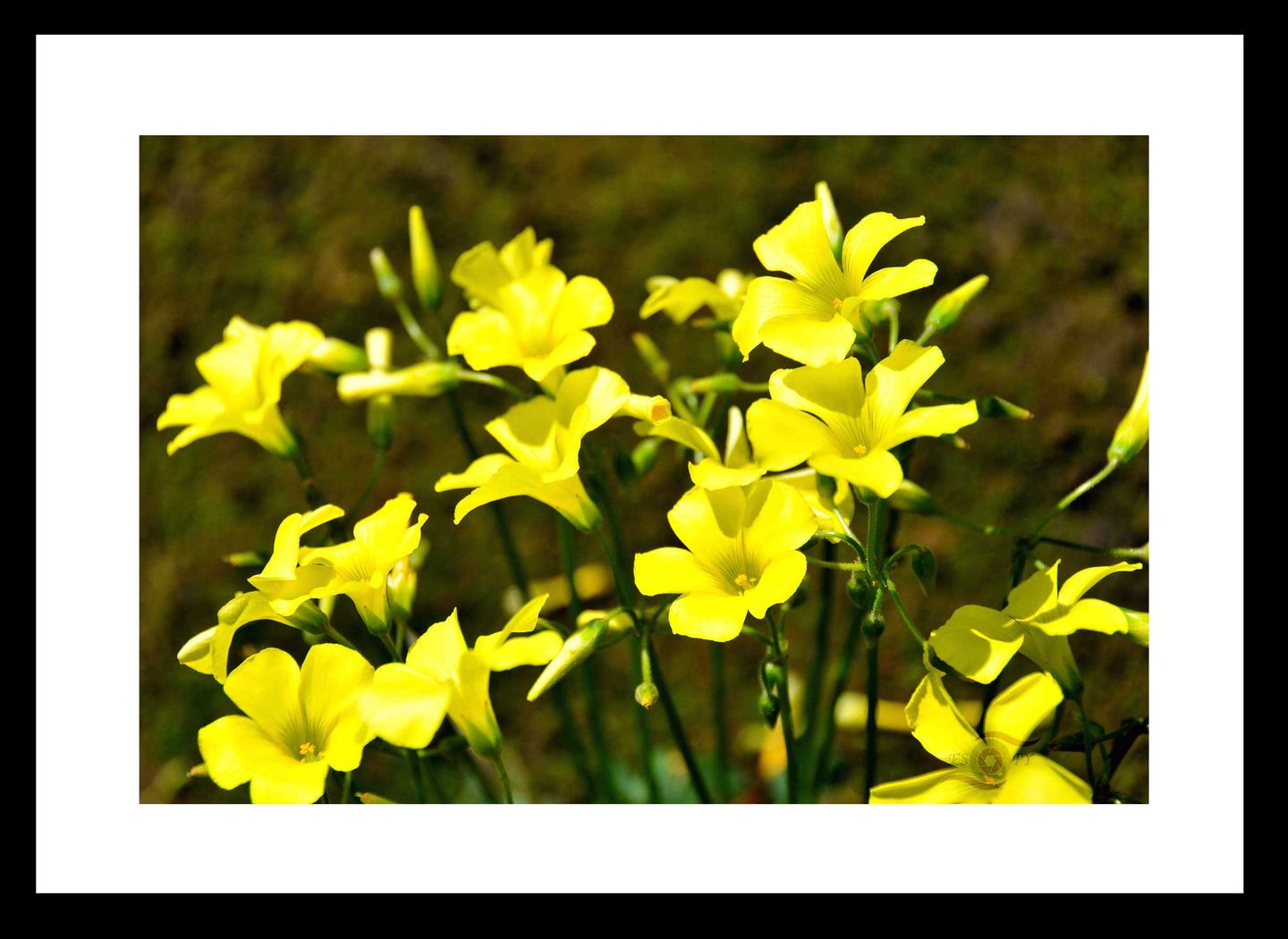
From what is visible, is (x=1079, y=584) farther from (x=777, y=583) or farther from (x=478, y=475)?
(x=478, y=475)

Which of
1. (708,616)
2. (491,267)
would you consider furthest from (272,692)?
(491,267)

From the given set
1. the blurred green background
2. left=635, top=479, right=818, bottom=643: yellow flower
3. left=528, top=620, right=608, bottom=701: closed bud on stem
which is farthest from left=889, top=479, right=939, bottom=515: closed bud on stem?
the blurred green background

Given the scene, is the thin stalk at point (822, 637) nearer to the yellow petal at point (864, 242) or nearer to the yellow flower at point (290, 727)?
the yellow petal at point (864, 242)

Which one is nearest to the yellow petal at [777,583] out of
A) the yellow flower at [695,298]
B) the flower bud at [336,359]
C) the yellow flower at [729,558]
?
the yellow flower at [729,558]

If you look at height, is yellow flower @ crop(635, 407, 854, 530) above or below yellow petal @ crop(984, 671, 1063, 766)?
above

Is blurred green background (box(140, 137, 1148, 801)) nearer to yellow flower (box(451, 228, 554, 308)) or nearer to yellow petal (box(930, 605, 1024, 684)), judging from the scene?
yellow flower (box(451, 228, 554, 308))
